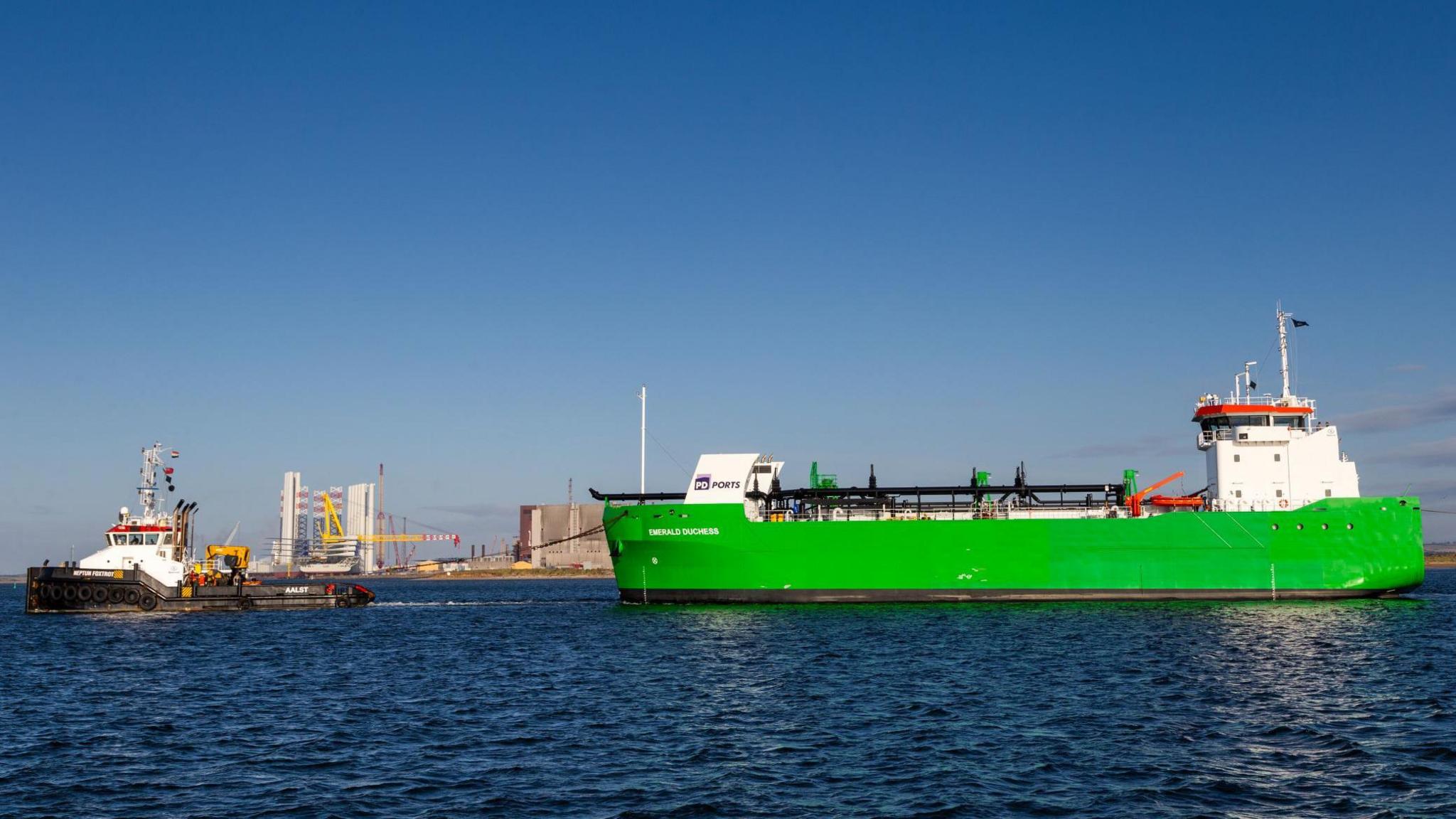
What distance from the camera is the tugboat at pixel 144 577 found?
5172 centimetres

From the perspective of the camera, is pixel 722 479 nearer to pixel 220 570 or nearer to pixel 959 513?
pixel 959 513

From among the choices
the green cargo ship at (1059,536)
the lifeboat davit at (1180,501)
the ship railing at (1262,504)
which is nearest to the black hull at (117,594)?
the green cargo ship at (1059,536)

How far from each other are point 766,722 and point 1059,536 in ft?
91.9

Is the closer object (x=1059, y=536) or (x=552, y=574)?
(x=1059, y=536)

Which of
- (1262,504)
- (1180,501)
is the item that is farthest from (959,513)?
(1262,504)

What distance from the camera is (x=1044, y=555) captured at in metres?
45.2

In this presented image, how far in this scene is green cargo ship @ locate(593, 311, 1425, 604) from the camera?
4438 centimetres

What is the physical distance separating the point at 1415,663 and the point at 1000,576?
19334mm

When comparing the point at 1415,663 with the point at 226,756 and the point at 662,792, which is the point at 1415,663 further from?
the point at 226,756

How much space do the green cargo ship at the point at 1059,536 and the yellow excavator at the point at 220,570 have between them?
22994 millimetres

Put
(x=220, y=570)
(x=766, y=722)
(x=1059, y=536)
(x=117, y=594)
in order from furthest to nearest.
Answer: (x=220, y=570), (x=117, y=594), (x=1059, y=536), (x=766, y=722)

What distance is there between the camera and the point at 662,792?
1530 centimetres

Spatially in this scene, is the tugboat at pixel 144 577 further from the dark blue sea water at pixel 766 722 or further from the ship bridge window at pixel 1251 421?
the ship bridge window at pixel 1251 421

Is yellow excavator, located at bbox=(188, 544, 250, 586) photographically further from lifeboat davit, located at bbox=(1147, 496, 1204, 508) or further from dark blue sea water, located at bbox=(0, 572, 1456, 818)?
lifeboat davit, located at bbox=(1147, 496, 1204, 508)
